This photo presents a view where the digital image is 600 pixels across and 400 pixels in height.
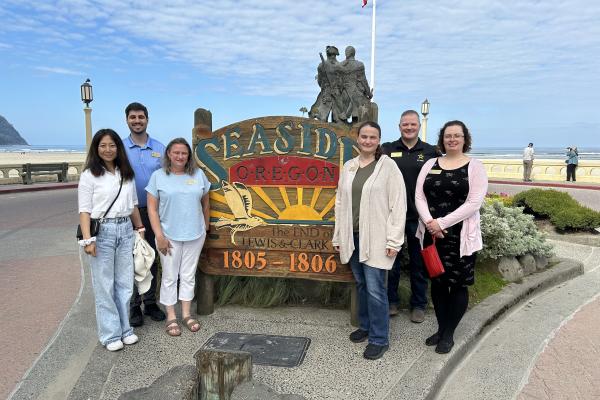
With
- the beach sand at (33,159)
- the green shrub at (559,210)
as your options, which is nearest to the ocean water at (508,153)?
the green shrub at (559,210)

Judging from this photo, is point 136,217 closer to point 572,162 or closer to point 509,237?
point 509,237

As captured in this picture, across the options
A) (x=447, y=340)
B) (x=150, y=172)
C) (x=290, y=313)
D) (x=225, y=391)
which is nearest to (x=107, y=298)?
(x=150, y=172)

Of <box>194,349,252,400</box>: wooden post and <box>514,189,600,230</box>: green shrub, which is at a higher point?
<box>514,189,600,230</box>: green shrub

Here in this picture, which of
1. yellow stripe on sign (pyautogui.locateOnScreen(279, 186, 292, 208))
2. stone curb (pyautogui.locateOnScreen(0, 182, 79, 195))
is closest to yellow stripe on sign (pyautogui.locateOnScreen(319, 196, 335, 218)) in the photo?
yellow stripe on sign (pyautogui.locateOnScreen(279, 186, 292, 208))

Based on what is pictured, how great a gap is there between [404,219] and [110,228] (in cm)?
209

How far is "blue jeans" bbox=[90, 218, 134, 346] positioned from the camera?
3.08m

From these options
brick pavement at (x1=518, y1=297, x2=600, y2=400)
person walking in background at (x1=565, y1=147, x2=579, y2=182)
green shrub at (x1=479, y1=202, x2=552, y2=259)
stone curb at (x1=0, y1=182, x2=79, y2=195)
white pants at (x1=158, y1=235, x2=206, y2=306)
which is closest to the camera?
brick pavement at (x1=518, y1=297, x2=600, y2=400)

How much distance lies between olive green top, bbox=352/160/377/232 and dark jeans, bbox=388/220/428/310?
767 mm

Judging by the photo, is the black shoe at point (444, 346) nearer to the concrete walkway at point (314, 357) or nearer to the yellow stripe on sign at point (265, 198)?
the concrete walkway at point (314, 357)

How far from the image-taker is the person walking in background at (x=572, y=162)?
17109 millimetres

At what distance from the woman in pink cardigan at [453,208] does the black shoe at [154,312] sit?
230 centimetres

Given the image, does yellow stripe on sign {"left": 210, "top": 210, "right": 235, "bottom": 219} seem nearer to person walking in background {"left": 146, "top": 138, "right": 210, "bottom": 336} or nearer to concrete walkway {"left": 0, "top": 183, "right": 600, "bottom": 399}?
person walking in background {"left": 146, "top": 138, "right": 210, "bottom": 336}

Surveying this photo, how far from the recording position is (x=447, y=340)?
317 cm

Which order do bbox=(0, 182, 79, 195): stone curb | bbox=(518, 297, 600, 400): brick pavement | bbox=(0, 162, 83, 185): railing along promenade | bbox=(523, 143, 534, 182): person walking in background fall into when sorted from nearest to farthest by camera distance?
bbox=(518, 297, 600, 400): brick pavement, bbox=(0, 182, 79, 195): stone curb, bbox=(0, 162, 83, 185): railing along promenade, bbox=(523, 143, 534, 182): person walking in background
